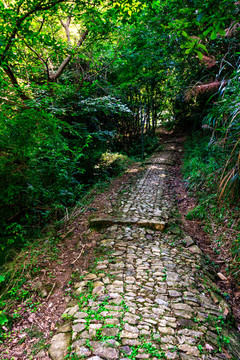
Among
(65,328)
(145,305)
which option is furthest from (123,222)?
(65,328)

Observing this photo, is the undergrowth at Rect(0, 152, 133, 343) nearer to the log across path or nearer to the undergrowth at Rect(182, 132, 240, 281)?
the log across path

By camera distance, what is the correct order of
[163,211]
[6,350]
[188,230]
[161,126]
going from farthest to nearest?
[161,126]
[163,211]
[188,230]
[6,350]

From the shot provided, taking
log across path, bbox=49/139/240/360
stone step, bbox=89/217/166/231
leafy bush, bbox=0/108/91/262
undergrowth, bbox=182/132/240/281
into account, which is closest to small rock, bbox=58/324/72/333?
log across path, bbox=49/139/240/360

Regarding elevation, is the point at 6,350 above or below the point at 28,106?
below

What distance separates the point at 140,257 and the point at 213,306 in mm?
991

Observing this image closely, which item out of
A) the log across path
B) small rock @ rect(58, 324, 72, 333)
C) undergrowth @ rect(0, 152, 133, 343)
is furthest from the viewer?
undergrowth @ rect(0, 152, 133, 343)

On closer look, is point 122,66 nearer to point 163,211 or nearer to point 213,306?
point 163,211

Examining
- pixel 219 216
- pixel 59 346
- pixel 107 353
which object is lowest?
pixel 59 346

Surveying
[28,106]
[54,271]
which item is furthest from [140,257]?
[28,106]

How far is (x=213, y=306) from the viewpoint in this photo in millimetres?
2010

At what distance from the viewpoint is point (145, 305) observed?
1896 millimetres

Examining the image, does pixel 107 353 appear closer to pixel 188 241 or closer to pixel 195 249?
pixel 195 249

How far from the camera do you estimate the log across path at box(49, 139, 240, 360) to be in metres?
1.49

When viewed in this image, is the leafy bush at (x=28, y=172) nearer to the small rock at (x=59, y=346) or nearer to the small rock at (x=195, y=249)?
the small rock at (x=59, y=346)
